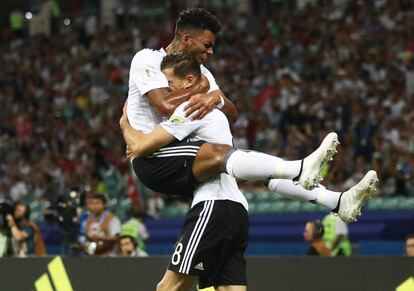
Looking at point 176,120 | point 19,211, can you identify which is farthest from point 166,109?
point 19,211

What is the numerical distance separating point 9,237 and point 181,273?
5426 mm

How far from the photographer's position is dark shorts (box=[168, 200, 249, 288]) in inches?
228

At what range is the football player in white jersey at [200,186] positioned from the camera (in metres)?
5.69

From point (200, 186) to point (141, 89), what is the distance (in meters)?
0.66

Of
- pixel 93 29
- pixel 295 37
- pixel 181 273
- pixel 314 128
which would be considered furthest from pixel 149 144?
pixel 93 29

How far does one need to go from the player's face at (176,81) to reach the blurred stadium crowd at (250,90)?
5179 millimetres

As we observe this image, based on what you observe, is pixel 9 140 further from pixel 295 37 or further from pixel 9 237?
pixel 9 237

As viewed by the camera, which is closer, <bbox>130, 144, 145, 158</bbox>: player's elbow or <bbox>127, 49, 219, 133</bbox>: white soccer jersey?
<bbox>130, 144, 145, 158</bbox>: player's elbow

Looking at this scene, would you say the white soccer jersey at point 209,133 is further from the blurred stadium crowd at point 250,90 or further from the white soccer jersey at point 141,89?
the blurred stadium crowd at point 250,90

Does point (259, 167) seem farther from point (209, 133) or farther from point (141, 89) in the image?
point (141, 89)

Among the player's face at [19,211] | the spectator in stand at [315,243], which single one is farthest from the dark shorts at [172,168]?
the player's face at [19,211]

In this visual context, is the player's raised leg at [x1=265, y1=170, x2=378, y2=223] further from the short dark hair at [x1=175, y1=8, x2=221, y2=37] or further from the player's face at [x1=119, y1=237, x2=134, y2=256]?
the player's face at [x1=119, y1=237, x2=134, y2=256]

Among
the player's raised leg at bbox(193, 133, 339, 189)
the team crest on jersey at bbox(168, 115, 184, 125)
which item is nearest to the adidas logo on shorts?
the player's raised leg at bbox(193, 133, 339, 189)

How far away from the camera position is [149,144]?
5.70 metres
